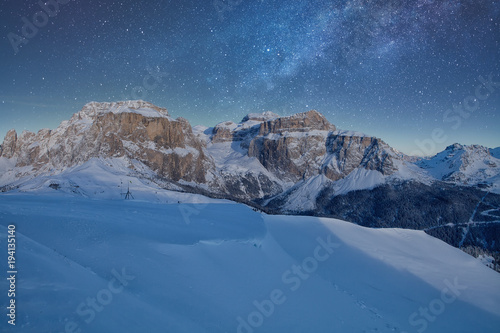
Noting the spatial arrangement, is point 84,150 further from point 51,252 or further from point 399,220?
point 399,220

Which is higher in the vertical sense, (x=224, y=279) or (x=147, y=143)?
(x=147, y=143)

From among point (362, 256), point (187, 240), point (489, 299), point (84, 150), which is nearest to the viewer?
point (489, 299)

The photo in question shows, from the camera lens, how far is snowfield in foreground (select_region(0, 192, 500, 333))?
4895mm

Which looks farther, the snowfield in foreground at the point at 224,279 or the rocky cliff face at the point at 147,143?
the rocky cliff face at the point at 147,143

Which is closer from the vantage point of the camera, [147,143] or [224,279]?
[224,279]

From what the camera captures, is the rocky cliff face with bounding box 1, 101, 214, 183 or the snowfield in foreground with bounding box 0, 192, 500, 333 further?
the rocky cliff face with bounding box 1, 101, 214, 183

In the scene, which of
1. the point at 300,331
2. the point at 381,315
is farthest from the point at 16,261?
the point at 381,315

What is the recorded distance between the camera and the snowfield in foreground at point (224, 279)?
16.1 ft

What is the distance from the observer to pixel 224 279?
7.41 meters

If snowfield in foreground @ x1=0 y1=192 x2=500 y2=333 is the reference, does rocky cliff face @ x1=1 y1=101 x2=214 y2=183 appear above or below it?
above

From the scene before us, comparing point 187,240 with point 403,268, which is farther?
point 403,268

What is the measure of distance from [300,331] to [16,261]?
652cm

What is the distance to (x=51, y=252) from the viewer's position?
6.18 metres

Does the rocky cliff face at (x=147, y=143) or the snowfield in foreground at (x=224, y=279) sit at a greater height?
the rocky cliff face at (x=147, y=143)
